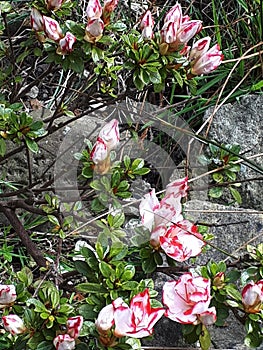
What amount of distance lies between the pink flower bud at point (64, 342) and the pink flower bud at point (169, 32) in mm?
635

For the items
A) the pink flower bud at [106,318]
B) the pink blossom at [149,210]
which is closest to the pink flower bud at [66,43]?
the pink blossom at [149,210]

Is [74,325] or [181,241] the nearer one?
[74,325]

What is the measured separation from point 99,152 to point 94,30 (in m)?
0.26

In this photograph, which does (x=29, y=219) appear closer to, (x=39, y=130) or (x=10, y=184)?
(x=10, y=184)

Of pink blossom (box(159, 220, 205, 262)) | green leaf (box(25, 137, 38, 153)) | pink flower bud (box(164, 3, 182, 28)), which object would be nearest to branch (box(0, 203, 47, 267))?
green leaf (box(25, 137, 38, 153))

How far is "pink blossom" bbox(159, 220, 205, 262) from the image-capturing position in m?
1.17

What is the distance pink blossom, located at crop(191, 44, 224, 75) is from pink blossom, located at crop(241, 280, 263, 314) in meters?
0.52

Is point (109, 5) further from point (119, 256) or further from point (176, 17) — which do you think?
point (119, 256)

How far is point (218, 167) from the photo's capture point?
1.49 metres

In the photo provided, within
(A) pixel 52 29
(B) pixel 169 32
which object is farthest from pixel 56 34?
(B) pixel 169 32

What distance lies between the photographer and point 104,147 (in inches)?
47.5

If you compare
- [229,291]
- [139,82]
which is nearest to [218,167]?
[139,82]

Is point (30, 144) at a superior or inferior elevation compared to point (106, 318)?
superior

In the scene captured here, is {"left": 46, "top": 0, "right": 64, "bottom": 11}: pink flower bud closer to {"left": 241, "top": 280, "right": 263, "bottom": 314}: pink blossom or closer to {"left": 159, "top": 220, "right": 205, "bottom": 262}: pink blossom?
{"left": 159, "top": 220, "right": 205, "bottom": 262}: pink blossom
